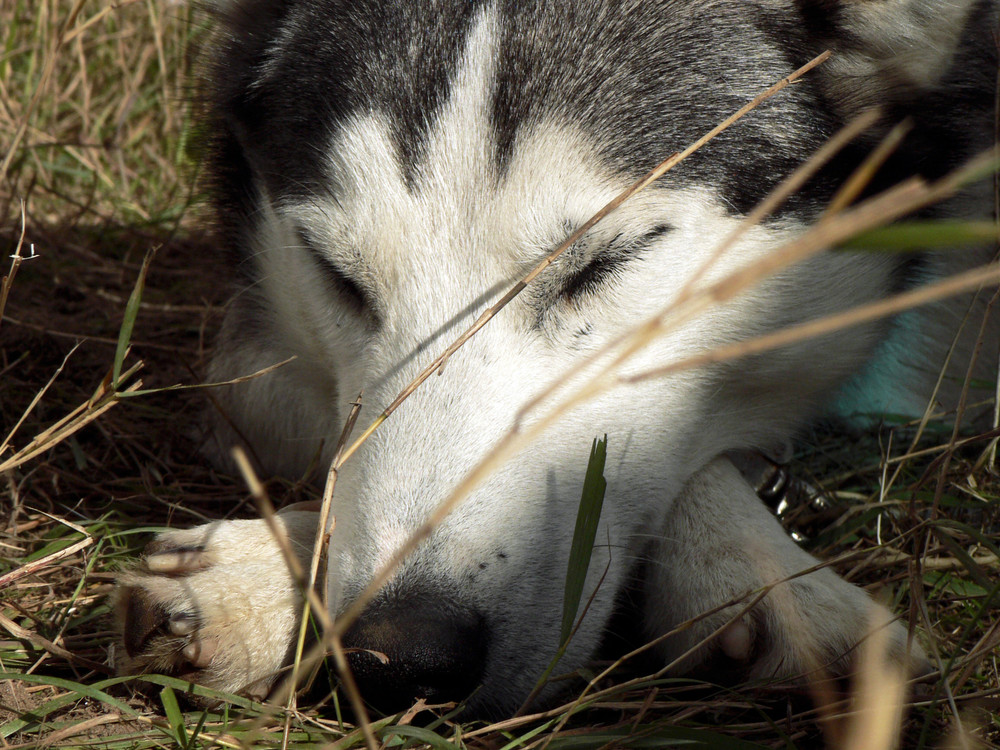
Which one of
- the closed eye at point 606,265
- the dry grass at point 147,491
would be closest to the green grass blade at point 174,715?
the dry grass at point 147,491

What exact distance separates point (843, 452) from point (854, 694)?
97cm

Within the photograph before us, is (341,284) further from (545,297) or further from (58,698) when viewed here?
(58,698)

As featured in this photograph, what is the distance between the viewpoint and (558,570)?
137cm

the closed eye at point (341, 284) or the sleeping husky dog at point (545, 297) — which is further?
the closed eye at point (341, 284)

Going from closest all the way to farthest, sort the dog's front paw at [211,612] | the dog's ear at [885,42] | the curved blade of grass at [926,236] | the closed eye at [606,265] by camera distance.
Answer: the curved blade of grass at [926,236] < the dog's front paw at [211,612] < the closed eye at [606,265] < the dog's ear at [885,42]

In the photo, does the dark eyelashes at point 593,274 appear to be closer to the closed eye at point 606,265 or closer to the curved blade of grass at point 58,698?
the closed eye at point 606,265

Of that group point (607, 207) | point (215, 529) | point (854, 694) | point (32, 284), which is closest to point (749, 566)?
point (854, 694)

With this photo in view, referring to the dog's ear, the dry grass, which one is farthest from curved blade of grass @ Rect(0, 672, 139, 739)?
the dog's ear

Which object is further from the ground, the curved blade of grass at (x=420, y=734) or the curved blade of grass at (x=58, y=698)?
the curved blade of grass at (x=420, y=734)

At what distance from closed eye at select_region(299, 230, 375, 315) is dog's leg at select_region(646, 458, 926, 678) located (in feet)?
2.21

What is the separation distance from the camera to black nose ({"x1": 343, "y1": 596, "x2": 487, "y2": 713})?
4.03 ft

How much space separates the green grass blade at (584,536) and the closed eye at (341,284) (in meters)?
0.55

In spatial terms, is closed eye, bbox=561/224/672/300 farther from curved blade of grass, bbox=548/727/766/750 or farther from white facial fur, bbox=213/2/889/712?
curved blade of grass, bbox=548/727/766/750

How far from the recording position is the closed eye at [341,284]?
168cm
